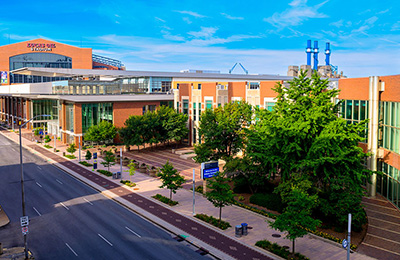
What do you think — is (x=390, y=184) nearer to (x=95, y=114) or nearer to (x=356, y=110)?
(x=356, y=110)

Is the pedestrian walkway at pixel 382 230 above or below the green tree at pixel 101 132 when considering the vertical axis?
below

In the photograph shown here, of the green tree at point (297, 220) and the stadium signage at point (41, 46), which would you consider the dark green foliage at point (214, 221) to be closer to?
the green tree at point (297, 220)

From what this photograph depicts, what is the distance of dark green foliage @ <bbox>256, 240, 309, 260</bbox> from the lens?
2553 cm

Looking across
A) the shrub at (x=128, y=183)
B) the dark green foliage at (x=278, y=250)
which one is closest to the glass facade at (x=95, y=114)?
the shrub at (x=128, y=183)

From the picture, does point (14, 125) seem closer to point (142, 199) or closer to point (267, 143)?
point (142, 199)

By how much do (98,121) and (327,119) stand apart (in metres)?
58.3

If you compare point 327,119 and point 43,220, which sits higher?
point 327,119

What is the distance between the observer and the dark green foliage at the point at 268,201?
3584 cm

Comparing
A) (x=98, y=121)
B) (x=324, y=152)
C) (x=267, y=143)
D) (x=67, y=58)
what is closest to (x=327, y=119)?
(x=324, y=152)

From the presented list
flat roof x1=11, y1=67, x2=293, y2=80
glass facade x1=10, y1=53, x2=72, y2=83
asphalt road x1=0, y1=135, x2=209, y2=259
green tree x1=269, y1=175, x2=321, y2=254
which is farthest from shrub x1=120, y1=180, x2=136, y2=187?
glass facade x1=10, y1=53, x2=72, y2=83

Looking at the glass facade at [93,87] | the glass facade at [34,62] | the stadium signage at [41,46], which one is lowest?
the glass facade at [93,87]

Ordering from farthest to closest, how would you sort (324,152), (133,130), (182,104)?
(182,104) → (133,130) → (324,152)

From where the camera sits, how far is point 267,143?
35.4m

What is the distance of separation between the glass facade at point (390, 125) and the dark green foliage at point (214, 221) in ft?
61.3
